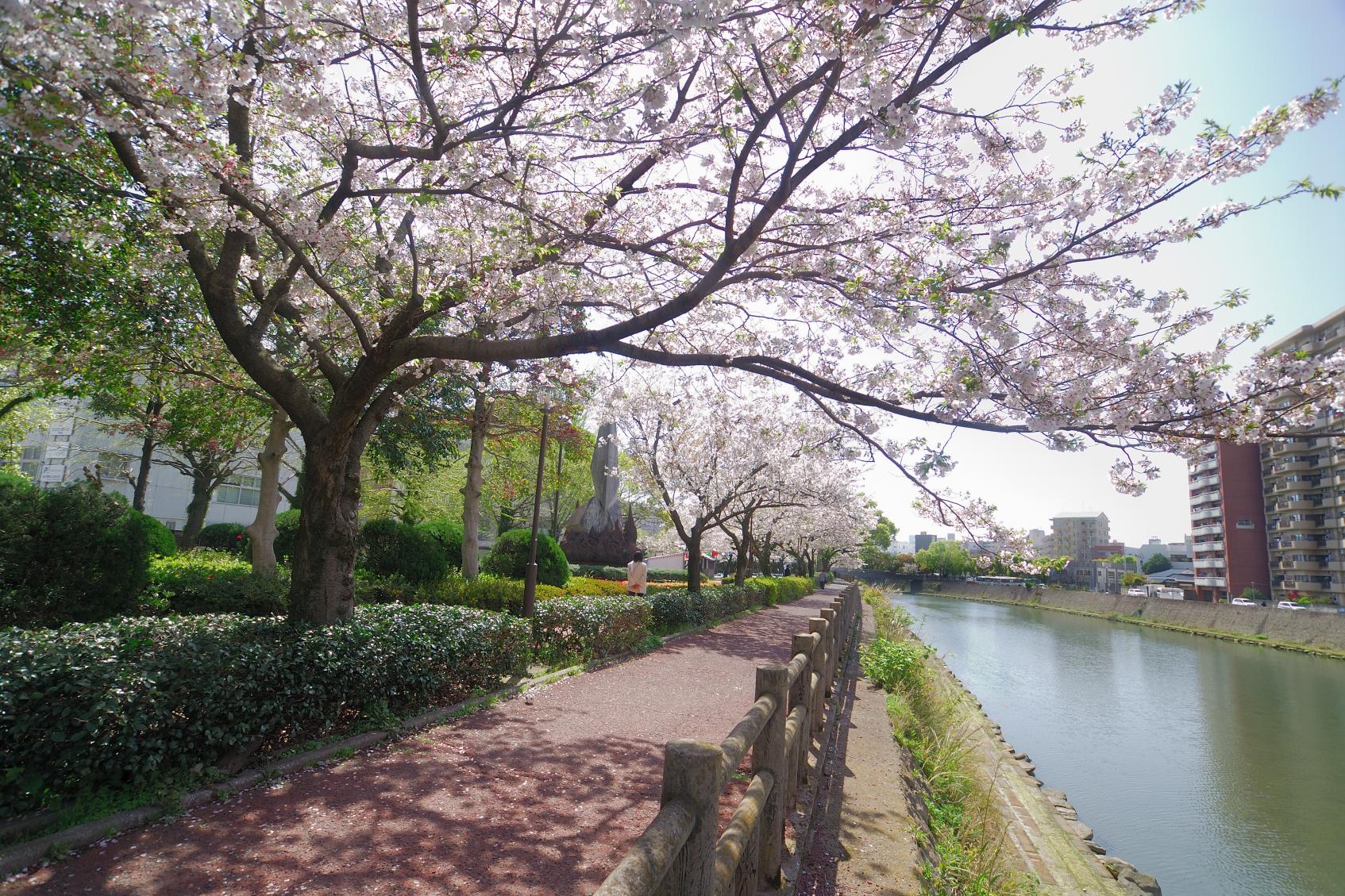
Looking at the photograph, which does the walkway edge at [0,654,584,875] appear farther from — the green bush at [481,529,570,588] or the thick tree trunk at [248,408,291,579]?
the green bush at [481,529,570,588]

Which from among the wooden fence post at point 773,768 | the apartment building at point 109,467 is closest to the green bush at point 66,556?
the wooden fence post at point 773,768

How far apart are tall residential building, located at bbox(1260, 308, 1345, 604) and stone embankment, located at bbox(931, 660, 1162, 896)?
2134 inches

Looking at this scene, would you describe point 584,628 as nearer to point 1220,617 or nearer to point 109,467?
point 109,467

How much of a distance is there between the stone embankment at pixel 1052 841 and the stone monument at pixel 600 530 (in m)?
16.9

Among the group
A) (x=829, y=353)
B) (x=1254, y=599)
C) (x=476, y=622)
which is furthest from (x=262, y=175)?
(x=1254, y=599)

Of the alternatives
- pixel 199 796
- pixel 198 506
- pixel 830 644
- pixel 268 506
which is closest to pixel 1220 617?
pixel 830 644

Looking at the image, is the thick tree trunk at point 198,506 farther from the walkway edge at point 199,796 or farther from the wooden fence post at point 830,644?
the wooden fence post at point 830,644

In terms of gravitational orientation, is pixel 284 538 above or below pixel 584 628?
above

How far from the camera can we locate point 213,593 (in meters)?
9.91

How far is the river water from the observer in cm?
997

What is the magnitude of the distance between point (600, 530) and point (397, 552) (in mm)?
16755

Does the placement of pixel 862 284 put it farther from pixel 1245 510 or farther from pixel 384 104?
pixel 1245 510

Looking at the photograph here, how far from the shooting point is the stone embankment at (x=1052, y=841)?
6.68m

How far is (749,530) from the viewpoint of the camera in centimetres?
2325
